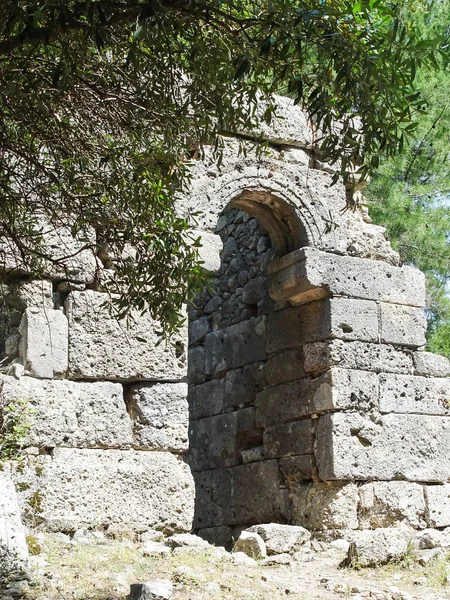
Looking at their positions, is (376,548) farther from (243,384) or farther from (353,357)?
(243,384)

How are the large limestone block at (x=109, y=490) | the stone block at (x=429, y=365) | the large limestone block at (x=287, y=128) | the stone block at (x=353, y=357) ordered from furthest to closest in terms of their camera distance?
the stone block at (x=429, y=365) < the large limestone block at (x=287, y=128) < the stone block at (x=353, y=357) < the large limestone block at (x=109, y=490)

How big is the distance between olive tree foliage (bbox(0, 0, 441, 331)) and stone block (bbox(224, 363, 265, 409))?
3.92m

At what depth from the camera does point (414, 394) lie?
967 cm

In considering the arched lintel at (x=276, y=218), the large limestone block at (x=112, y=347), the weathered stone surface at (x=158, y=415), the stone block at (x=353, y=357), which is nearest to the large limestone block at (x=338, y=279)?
the arched lintel at (x=276, y=218)

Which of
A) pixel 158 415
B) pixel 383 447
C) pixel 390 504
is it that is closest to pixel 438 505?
pixel 390 504

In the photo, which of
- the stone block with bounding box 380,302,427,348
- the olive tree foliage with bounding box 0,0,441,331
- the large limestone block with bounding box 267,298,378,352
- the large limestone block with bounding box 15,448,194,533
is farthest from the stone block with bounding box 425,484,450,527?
the olive tree foliage with bounding box 0,0,441,331

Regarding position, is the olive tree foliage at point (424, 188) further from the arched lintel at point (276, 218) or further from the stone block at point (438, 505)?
the stone block at point (438, 505)

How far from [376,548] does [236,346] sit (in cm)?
354

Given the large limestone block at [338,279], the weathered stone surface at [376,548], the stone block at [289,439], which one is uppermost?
the large limestone block at [338,279]

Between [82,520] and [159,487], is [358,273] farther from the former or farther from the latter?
Result: [82,520]

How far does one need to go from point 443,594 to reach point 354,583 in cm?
68

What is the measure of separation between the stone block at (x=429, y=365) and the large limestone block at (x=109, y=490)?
272cm

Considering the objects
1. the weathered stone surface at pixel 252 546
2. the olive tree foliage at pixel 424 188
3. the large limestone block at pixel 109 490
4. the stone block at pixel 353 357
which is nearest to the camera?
the large limestone block at pixel 109 490

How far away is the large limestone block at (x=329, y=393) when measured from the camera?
9.17 meters
